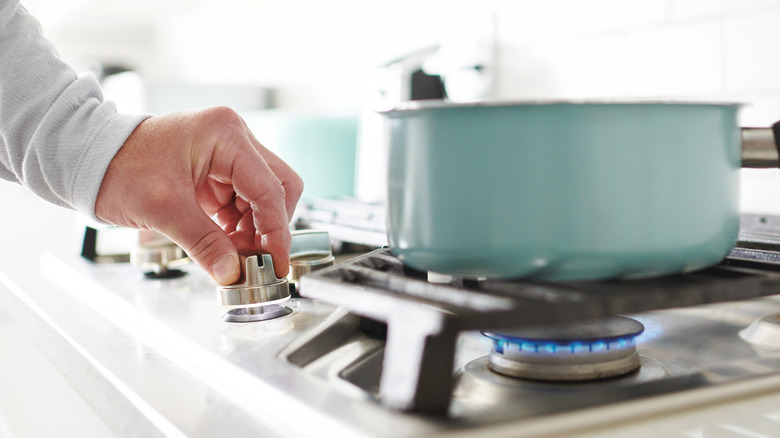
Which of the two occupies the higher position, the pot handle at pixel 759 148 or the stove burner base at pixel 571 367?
the pot handle at pixel 759 148

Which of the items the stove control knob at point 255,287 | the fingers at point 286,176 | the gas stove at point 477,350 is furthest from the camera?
the fingers at point 286,176

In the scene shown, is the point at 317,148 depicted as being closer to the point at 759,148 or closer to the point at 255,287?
the point at 255,287

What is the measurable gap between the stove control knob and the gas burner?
198 millimetres

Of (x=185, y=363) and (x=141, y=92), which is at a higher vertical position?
(x=141, y=92)

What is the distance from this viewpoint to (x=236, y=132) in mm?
577

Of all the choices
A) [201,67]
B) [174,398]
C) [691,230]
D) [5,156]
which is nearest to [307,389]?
[174,398]

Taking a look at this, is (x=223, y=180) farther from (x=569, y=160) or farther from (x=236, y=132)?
(x=569, y=160)

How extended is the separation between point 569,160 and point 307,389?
176 mm

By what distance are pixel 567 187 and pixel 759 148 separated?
0.49ft

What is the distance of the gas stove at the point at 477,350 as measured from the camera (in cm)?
30

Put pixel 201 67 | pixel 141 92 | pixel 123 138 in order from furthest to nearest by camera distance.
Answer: pixel 201 67
pixel 141 92
pixel 123 138

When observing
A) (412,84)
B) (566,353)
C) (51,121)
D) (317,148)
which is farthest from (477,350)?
(317,148)

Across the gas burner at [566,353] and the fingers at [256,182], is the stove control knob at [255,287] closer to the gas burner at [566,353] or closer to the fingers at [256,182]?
the fingers at [256,182]

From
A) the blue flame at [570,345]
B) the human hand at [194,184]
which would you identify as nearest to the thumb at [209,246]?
the human hand at [194,184]
